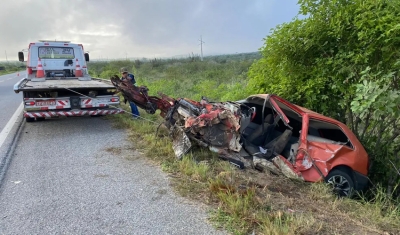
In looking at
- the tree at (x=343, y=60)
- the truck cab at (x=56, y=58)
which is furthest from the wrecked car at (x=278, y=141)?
the truck cab at (x=56, y=58)

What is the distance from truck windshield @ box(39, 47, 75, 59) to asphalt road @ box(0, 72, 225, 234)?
4.85m

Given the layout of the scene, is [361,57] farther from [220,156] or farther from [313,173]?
[220,156]

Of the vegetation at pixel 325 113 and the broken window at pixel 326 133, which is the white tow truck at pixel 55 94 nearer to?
the vegetation at pixel 325 113

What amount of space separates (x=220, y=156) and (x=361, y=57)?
3.06 meters

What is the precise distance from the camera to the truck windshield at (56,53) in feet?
33.0

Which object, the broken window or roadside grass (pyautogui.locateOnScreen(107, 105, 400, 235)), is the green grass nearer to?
roadside grass (pyautogui.locateOnScreen(107, 105, 400, 235))

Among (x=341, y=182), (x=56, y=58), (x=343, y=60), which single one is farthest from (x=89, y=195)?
(x=56, y=58)

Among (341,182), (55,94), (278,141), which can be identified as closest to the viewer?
(341,182)

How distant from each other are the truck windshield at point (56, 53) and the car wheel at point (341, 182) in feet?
30.3

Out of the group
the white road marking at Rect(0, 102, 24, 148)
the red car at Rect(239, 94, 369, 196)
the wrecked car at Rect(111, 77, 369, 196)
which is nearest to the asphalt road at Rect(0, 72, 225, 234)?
the white road marking at Rect(0, 102, 24, 148)

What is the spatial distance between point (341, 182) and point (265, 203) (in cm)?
198

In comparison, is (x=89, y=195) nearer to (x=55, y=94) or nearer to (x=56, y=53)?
(x=55, y=94)

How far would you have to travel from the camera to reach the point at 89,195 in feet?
12.5

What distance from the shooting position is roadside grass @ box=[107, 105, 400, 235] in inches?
121
